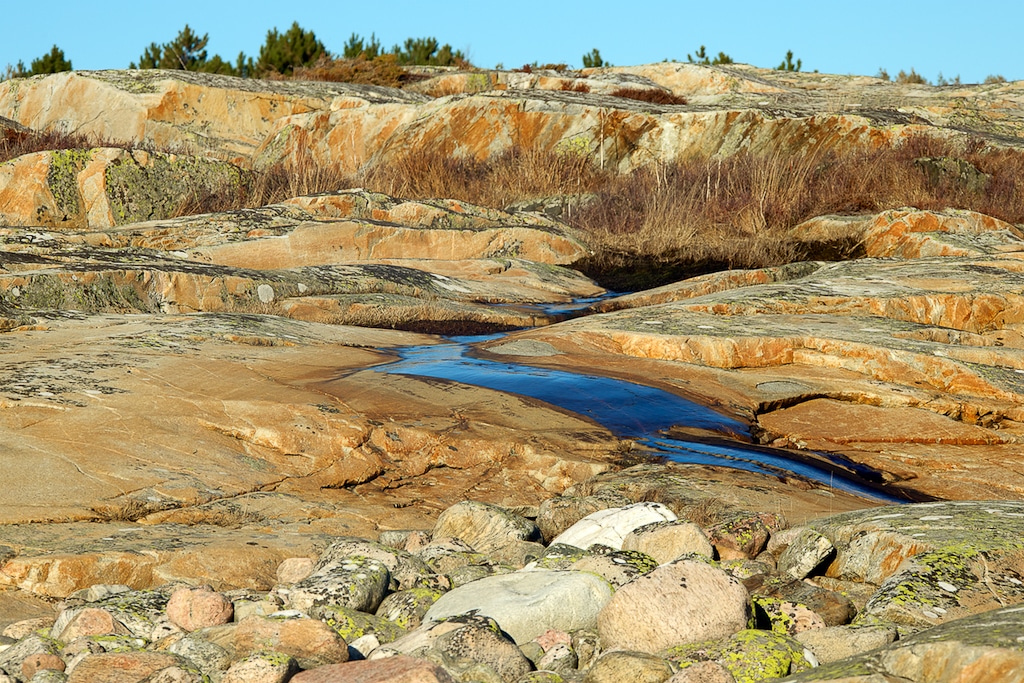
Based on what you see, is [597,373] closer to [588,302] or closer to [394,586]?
[394,586]

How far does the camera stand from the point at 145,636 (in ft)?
10.4

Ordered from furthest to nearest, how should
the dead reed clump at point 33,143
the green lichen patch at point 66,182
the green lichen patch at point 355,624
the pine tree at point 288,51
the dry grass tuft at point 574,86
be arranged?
the pine tree at point 288,51 < the dry grass tuft at point 574,86 < the dead reed clump at point 33,143 < the green lichen patch at point 66,182 < the green lichen patch at point 355,624

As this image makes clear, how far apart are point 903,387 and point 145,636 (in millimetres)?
4845

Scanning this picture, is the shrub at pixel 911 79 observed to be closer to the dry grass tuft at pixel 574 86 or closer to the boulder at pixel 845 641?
the dry grass tuft at pixel 574 86

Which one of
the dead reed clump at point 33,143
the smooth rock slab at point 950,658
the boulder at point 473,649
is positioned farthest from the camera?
the dead reed clump at point 33,143

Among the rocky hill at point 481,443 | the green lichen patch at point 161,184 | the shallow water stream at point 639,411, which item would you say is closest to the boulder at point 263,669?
the rocky hill at point 481,443

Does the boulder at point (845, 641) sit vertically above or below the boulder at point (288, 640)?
below

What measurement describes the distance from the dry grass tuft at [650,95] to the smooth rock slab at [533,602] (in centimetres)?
1659

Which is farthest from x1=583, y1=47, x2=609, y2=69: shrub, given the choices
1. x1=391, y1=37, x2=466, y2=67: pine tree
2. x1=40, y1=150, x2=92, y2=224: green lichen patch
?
x1=40, y1=150, x2=92, y2=224: green lichen patch

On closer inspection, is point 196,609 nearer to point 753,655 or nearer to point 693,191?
point 753,655

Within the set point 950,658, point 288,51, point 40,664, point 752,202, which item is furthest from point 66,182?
point 288,51

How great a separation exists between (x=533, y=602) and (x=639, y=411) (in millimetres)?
2698

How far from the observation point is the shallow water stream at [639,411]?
517 cm

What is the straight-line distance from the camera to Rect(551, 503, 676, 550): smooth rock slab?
13.1ft
